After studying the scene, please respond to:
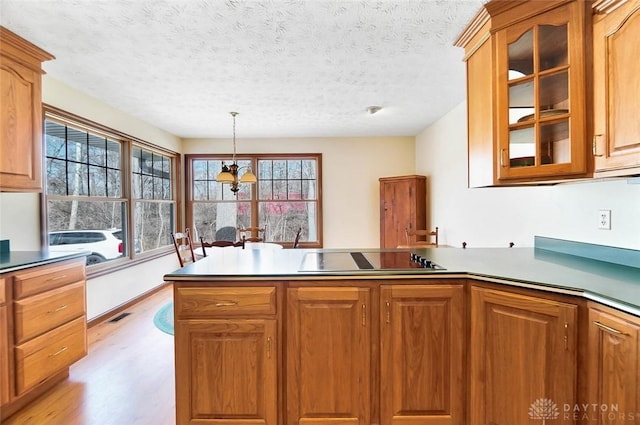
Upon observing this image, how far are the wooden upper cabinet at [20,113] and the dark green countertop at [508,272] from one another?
140 centimetres

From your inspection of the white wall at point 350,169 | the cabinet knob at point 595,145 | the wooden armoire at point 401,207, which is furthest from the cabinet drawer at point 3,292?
the wooden armoire at point 401,207

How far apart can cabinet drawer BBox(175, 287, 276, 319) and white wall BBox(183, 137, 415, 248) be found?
13.2 feet

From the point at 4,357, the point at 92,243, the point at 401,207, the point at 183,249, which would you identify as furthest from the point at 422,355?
the point at 92,243

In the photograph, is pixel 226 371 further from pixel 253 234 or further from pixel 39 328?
pixel 253 234

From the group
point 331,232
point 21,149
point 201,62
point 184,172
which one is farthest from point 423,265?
point 184,172

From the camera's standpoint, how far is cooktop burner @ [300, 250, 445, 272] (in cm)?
179

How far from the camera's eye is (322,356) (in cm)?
167

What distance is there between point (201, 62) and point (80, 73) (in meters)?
1.17

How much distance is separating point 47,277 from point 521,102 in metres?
3.07

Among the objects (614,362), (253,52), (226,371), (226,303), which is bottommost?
(226,371)

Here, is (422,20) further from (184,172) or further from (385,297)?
(184,172)

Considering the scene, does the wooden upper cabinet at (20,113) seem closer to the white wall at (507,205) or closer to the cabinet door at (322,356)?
the cabinet door at (322,356)

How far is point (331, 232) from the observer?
567 centimetres

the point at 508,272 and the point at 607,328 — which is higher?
the point at 508,272
